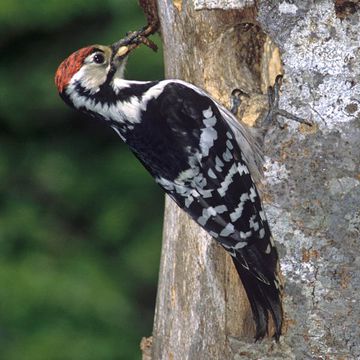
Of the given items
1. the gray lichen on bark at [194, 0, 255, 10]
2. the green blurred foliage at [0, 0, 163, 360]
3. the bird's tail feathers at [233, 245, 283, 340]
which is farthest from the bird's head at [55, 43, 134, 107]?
the green blurred foliage at [0, 0, 163, 360]

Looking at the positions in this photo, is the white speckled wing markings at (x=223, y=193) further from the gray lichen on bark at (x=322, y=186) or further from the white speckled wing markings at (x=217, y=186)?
the gray lichen on bark at (x=322, y=186)

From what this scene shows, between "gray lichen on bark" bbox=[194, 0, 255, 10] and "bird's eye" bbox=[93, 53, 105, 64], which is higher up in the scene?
"gray lichen on bark" bbox=[194, 0, 255, 10]

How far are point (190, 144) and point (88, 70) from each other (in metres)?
0.50

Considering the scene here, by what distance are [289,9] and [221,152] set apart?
666 millimetres

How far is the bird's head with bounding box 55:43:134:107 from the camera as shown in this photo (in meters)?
4.62

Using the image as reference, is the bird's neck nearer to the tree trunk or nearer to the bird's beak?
the bird's beak

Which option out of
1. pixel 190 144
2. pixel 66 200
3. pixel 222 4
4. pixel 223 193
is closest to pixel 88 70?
pixel 190 144

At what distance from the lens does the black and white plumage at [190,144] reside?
14.6 ft

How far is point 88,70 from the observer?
465 cm

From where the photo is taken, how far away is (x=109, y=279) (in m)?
7.39

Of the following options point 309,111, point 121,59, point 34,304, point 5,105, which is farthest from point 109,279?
point 309,111

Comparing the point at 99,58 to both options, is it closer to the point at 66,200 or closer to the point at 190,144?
the point at 190,144

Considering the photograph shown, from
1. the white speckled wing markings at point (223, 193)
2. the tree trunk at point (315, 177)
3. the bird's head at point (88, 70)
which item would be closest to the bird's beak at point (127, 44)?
the bird's head at point (88, 70)

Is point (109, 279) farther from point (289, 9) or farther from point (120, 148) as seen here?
point (289, 9)
